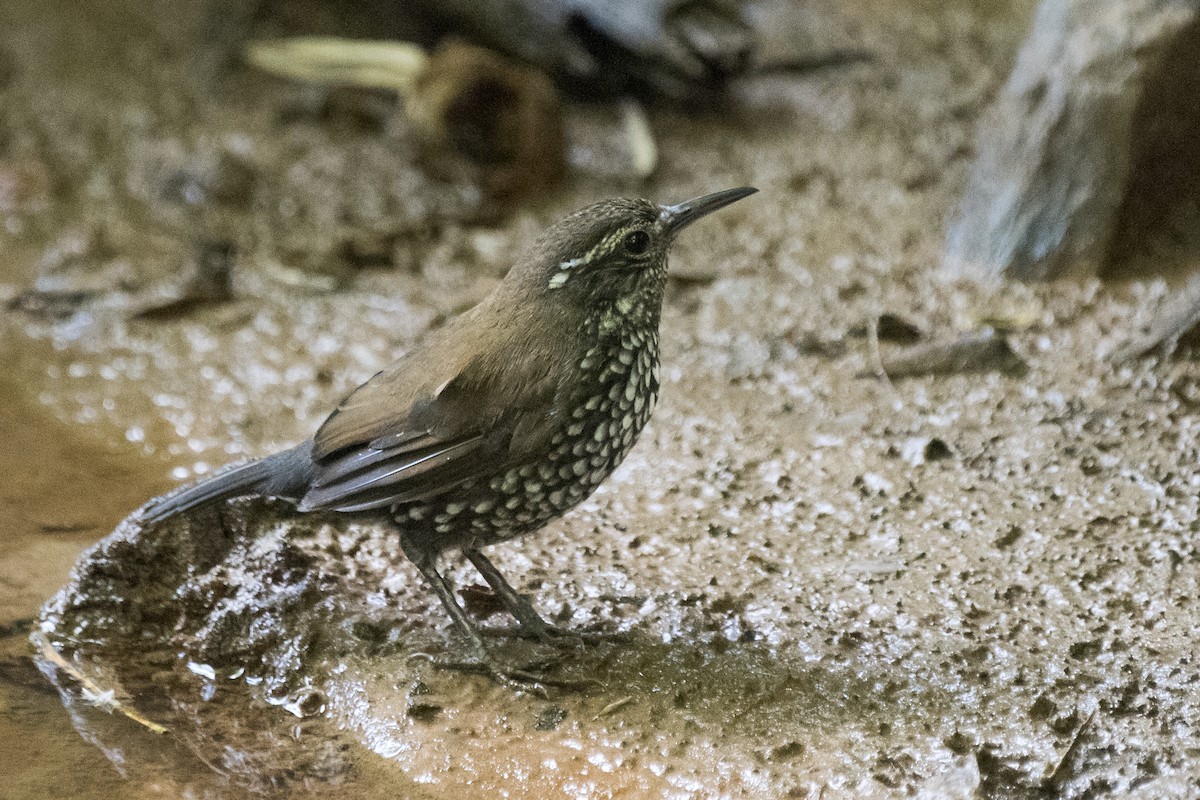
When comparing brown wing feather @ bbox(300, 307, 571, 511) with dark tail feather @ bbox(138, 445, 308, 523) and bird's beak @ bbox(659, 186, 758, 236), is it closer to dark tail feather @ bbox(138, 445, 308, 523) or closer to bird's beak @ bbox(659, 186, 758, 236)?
dark tail feather @ bbox(138, 445, 308, 523)

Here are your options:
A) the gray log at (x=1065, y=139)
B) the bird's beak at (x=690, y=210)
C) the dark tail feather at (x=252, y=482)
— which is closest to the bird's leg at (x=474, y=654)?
the dark tail feather at (x=252, y=482)

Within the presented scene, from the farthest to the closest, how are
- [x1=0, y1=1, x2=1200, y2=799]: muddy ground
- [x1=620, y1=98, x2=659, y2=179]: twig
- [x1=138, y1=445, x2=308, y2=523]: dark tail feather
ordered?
[x1=620, y1=98, x2=659, y2=179]: twig
[x1=138, y1=445, x2=308, y2=523]: dark tail feather
[x1=0, y1=1, x2=1200, y2=799]: muddy ground

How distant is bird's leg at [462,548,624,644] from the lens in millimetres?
3422

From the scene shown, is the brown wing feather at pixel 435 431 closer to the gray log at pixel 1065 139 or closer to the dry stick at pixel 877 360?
the dry stick at pixel 877 360

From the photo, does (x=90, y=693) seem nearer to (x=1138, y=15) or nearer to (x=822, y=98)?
(x=1138, y=15)

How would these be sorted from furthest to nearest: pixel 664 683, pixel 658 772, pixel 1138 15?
pixel 1138 15 → pixel 664 683 → pixel 658 772

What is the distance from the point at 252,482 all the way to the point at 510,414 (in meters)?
0.82

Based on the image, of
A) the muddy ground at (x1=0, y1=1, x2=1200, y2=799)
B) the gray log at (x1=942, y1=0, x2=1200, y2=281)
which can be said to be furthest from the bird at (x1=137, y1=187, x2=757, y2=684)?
the gray log at (x1=942, y1=0, x2=1200, y2=281)

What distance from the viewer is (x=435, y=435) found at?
319 cm

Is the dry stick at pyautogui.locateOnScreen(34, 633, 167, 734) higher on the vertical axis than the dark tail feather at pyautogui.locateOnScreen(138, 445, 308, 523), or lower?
lower

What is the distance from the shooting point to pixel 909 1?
7.54 m

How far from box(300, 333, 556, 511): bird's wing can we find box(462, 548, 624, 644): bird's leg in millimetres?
362

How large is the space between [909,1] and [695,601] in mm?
5320

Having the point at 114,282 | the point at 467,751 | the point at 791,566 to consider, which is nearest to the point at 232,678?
the point at 467,751
